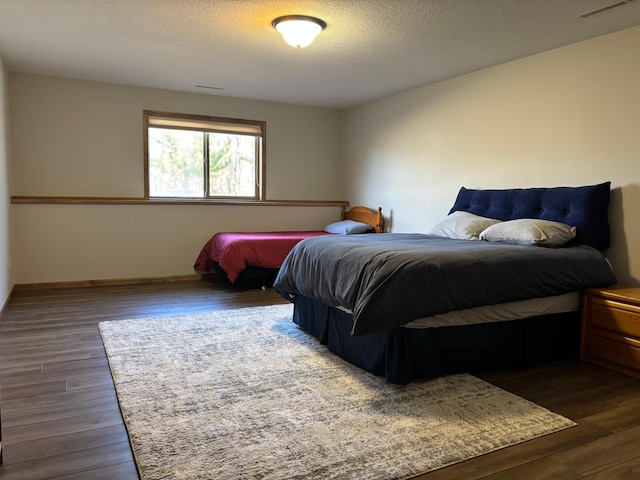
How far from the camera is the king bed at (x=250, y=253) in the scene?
486 centimetres

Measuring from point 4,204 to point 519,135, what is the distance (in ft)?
14.9

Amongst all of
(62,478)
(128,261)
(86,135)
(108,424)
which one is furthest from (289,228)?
(62,478)

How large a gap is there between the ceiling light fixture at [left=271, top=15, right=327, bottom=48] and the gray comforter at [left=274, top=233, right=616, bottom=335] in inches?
54.7

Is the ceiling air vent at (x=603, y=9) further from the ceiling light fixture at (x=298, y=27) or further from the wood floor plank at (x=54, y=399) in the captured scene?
the wood floor plank at (x=54, y=399)

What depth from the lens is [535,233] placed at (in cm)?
316

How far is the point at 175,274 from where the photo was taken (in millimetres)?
5500

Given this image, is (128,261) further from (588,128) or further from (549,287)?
(588,128)

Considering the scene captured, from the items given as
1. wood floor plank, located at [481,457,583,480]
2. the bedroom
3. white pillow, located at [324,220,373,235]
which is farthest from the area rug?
white pillow, located at [324,220,373,235]

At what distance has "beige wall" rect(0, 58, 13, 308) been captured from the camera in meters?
3.99

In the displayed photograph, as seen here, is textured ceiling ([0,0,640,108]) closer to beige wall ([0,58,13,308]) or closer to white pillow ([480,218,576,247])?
beige wall ([0,58,13,308])

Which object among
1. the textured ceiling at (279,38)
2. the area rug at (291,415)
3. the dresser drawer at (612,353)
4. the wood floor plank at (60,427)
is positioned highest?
the textured ceiling at (279,38)

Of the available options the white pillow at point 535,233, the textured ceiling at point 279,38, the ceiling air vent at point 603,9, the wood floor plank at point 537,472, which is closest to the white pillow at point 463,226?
the white pillow at point 535,233

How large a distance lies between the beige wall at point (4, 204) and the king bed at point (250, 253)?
186 cm

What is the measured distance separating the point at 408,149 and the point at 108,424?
413 cm
